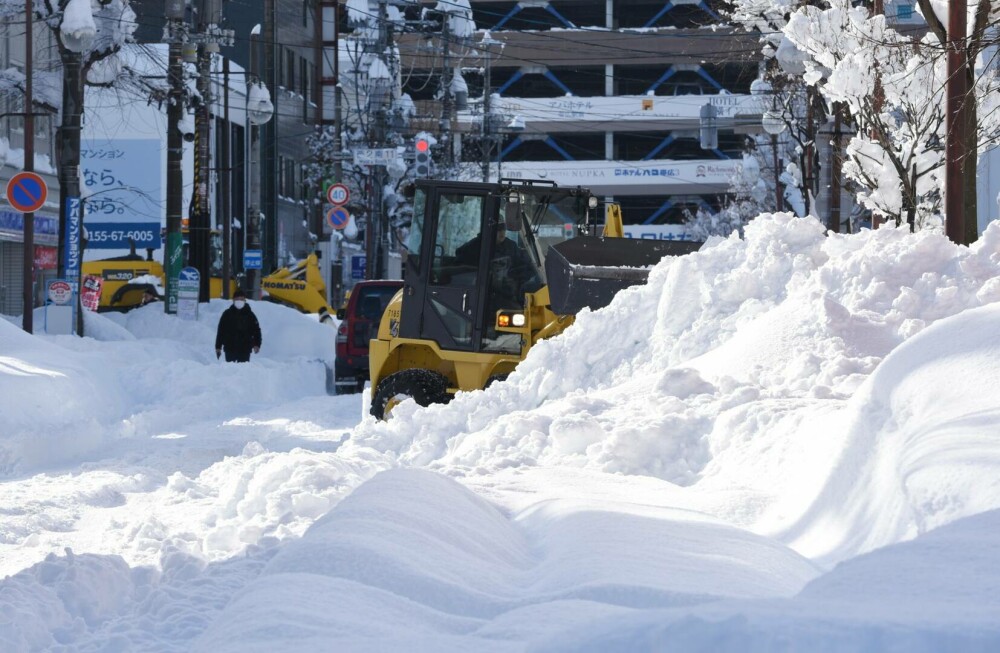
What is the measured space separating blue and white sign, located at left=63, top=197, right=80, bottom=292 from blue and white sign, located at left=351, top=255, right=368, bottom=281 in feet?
78.8

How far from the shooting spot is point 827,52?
2302 centimetres

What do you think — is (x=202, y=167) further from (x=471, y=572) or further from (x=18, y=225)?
(x=471, y=572)

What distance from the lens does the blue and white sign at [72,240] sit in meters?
25.1

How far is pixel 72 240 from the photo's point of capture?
992 inches

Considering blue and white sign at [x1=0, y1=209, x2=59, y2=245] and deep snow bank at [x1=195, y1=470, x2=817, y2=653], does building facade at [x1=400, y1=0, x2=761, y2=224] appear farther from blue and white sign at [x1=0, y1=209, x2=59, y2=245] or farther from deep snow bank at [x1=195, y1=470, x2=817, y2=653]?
deep snow bank at [x1=195, y1=470, x2=817, y2=653]

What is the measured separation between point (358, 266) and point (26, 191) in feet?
91.1

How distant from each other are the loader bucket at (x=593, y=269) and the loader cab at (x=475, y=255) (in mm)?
362

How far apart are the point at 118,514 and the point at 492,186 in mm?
6661

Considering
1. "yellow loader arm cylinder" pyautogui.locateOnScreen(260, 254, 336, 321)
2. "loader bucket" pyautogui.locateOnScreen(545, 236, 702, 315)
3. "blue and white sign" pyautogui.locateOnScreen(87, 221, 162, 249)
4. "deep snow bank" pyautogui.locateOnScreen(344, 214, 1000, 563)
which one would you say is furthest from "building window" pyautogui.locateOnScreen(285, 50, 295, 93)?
"deep snow bank" pyautogui.locateOnScreen(344, 214, 1000, 563)

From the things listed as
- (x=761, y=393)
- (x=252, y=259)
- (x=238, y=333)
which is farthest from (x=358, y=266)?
(x=761, y=393)

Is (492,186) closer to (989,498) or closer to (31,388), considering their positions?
(31,388)

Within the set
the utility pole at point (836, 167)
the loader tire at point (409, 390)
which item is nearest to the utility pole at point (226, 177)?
the utility pole at point (836, 167)

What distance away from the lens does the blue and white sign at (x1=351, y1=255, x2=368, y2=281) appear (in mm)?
49562

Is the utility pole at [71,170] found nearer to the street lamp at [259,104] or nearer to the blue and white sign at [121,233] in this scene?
the street lamp at [259,104]
